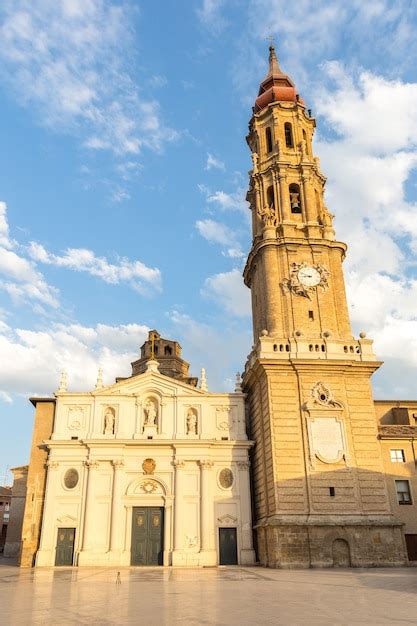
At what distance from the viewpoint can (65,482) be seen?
117 feet

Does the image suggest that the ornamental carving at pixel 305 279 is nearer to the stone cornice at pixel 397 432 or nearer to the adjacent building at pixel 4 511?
the stone cornice at pixel 397 432

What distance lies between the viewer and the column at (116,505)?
3334cm

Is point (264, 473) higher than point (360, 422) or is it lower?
lower

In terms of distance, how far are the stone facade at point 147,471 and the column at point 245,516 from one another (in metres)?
0.06

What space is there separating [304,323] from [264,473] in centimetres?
1014

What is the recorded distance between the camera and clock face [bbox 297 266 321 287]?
37.1 meters

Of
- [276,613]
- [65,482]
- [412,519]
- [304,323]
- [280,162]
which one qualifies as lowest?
[276,613]

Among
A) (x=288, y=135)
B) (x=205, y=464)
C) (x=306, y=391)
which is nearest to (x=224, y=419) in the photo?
(x=205, y=464)

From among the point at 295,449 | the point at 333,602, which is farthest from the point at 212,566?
the point at 333,602

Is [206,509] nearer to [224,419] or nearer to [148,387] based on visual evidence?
[224,419]

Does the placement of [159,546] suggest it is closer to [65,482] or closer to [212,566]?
[212,566]

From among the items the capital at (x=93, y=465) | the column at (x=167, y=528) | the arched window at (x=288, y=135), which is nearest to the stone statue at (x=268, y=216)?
the arched window at (x=288, y=135)

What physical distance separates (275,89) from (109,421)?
101 feet

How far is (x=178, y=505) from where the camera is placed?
3456 cm
